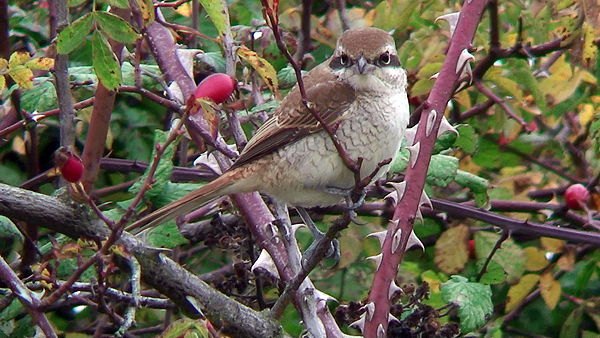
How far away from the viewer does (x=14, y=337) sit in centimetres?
264

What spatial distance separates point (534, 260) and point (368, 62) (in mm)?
1014

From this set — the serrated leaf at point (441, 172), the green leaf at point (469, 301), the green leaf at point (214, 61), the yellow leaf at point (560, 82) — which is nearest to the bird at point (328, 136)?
the serrated leaf at point (441, 172)

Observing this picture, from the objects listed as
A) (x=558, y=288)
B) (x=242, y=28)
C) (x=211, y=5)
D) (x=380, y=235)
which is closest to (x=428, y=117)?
(x=380, y=235)

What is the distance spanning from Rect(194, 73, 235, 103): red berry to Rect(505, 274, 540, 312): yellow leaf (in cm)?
163

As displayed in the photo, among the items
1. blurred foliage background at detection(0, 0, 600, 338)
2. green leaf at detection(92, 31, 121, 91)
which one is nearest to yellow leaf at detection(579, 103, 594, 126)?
blurred foliage background at detection(0, 0, 600, 338)

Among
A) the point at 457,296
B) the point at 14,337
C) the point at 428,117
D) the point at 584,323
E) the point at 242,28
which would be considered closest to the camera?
the point at 428,117

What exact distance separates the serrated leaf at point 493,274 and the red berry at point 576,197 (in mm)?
373

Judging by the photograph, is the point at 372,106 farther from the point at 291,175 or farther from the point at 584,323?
the point at 584,323

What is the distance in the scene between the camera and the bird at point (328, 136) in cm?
262

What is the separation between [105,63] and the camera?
1.89 m

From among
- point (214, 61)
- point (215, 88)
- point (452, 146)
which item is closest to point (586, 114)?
point (452, 146)

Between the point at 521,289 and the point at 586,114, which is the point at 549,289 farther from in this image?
the point at 586,114

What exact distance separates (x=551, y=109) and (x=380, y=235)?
154cm

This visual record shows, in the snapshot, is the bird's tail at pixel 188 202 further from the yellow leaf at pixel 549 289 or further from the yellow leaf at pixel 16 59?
the yellow leaf at pixel 549 289
